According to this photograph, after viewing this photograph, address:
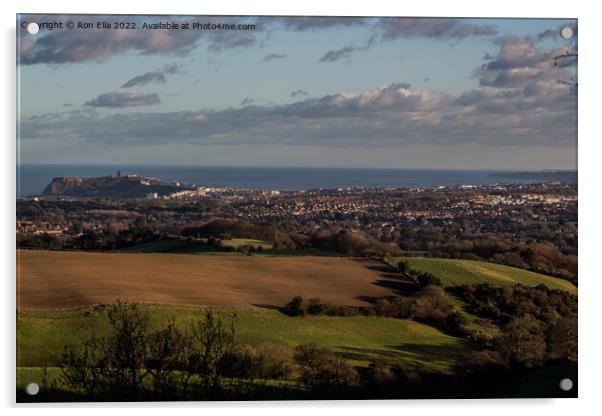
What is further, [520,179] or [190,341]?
[520,179]

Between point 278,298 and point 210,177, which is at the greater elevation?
point 210,177

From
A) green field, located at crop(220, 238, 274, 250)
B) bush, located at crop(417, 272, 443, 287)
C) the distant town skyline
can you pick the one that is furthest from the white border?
green field, located at crop(220, 238, 274, 250)

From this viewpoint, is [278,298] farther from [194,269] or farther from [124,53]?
[124,53]

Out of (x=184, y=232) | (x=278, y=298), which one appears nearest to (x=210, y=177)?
(x=184, y=232)

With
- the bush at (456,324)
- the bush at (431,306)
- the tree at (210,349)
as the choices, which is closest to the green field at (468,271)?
the bush at (431,306)

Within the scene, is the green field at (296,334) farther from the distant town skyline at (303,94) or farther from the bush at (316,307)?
the distant town skyline at (303,94)

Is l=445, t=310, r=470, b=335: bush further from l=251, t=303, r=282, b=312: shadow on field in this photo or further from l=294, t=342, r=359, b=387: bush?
l=251, t=303, r=282, b=312: shadow on field

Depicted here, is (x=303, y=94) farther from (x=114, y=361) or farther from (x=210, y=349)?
(x=114, y=361)
